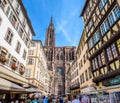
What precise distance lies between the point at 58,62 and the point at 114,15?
180 ft

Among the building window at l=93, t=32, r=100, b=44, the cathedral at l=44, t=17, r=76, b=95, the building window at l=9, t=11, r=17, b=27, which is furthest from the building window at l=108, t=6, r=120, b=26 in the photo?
the cathedral at l=44, t=17, r=76, b=95

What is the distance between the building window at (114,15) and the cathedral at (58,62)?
51.5m

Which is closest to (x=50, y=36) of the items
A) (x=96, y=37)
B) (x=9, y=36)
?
(x=9, y=36)

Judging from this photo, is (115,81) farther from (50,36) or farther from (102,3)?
(50,36)

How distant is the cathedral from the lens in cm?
5850

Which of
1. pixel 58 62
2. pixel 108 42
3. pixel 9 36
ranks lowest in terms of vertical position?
pixel 108 42

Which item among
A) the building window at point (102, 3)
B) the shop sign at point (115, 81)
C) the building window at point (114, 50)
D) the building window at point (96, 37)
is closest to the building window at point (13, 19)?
the building window at point (96, 37)

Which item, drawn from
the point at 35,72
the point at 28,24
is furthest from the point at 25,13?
the point at 35,72

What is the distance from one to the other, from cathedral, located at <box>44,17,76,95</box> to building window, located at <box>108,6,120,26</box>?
51480 millimetres

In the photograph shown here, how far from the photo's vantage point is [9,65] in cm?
1314

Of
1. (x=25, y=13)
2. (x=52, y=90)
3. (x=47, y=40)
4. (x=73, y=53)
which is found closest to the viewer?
(x=25, y=13)

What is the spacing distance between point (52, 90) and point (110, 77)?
50.8m

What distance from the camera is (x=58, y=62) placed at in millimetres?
63781

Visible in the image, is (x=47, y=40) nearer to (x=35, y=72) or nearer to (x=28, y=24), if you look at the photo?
(x=35, y=72)
